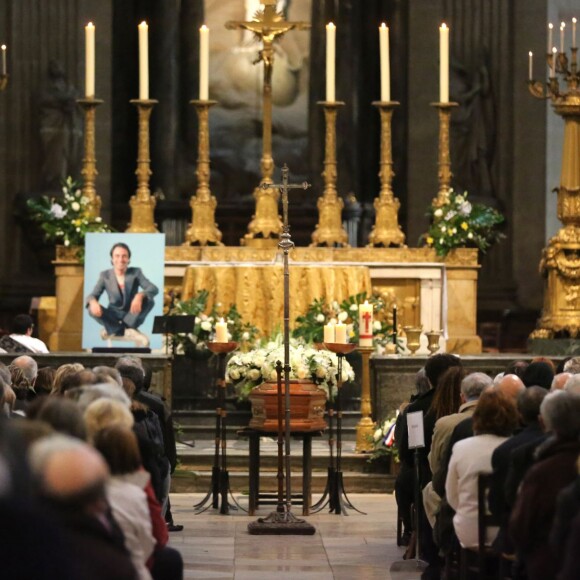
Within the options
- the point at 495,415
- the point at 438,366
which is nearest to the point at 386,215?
the point at 438,366

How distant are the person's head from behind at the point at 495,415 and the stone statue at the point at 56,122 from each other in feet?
42.1

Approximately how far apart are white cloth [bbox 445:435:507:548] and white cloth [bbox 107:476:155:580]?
82.6 inches

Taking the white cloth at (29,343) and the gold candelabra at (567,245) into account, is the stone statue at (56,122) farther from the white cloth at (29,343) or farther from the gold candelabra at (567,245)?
the gold candelabra at (567,245)

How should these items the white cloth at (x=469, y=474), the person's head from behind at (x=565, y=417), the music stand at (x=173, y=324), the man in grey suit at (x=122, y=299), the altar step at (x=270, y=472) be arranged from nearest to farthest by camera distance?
the person's head from behind at (x=565, y=417) < the white cloth at (x=469, y=474) < the altar step at (x=270, y=472) < the music stand at (x=173, y=324) < the man in grey suit at (x=122, y=299)

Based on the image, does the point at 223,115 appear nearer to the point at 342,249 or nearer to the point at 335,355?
the point at 342,249

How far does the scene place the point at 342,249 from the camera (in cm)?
1608

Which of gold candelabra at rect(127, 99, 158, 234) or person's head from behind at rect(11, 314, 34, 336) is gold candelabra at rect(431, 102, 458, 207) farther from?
person's head from behind at rect(11, 314, 34, 336)

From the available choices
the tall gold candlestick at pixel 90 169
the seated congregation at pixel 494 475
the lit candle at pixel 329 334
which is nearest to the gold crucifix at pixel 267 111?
the tall gold candlestick at pixel 90 169

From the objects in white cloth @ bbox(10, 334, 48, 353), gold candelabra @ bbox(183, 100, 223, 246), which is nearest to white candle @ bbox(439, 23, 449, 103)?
gold candelabra @ bbox(183, 100, 223, 246)

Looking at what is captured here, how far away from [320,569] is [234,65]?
1215cm

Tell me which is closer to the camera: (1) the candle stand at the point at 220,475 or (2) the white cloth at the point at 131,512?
(2) the white cloth at the point at 131,512

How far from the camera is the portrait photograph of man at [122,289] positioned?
573 inches

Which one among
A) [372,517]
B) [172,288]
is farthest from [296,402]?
[172,288]

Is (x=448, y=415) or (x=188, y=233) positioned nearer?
(x=448, y=415)
